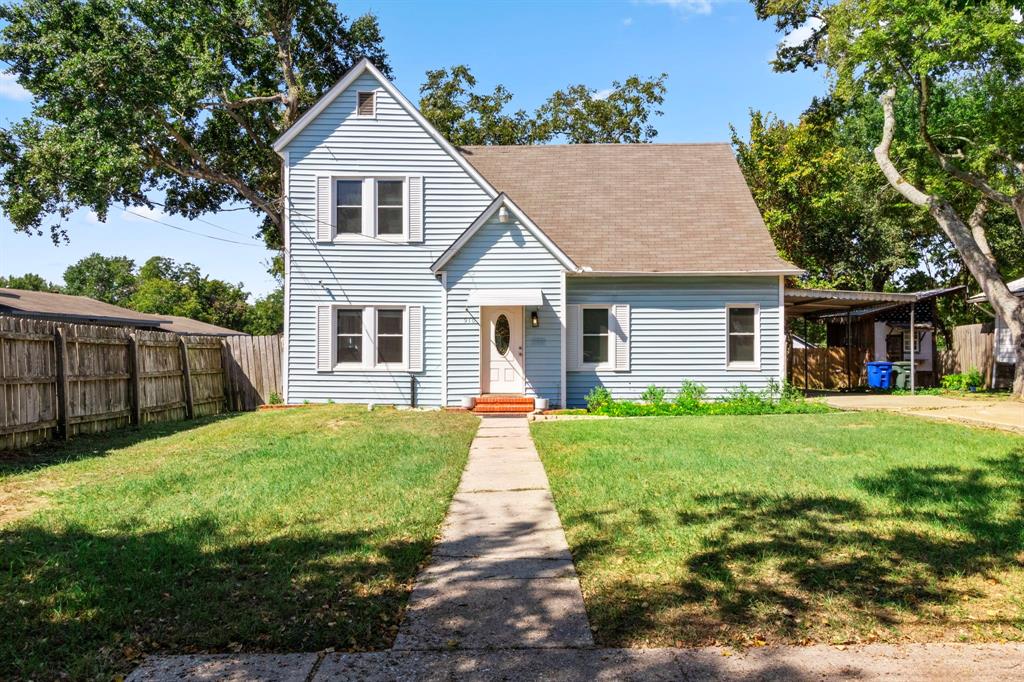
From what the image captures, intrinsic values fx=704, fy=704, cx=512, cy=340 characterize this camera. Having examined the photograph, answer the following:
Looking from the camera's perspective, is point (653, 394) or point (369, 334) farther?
point (369, 334)

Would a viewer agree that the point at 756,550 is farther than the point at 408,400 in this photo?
No

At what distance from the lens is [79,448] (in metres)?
9.98

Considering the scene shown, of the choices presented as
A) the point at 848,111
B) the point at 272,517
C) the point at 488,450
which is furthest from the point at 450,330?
the point at 848,111

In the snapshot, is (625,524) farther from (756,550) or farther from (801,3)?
(801,3)

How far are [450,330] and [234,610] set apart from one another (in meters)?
12.0

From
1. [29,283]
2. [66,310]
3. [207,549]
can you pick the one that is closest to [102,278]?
[29,283]

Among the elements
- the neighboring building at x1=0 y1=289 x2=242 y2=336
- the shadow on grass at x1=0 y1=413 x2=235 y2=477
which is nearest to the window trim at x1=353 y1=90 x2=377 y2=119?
the shadow on grass at x1=0 y1=413 x2=235 y2=477

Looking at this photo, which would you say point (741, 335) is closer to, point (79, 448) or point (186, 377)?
point (186, 377)

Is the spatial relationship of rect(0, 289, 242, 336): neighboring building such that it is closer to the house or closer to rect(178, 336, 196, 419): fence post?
rect(178, 336, 196, 419): fence post

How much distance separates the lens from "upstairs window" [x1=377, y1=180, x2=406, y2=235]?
54.3 ft

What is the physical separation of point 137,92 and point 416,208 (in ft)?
30.3

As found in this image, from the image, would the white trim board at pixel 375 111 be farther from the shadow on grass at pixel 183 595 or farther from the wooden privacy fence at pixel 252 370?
the shadow on grass at pixel 183 595

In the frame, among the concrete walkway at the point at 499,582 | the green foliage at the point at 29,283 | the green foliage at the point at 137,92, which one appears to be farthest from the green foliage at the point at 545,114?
the green foliage at the point at 29,283

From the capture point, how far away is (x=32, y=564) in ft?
15.5
